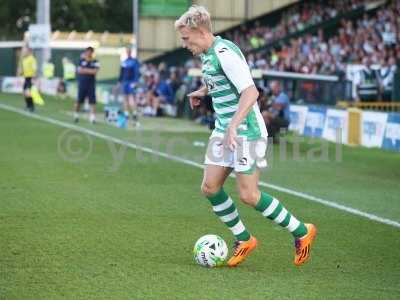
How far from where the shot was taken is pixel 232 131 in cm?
804

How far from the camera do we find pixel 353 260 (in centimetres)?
895

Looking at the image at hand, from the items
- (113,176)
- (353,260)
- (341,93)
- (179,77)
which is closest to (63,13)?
(179,77)

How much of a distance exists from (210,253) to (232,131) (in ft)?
3.59

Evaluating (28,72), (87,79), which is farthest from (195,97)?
(28,72)

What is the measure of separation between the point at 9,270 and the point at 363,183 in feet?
28.1

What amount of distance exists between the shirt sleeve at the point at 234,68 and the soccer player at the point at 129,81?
2014 centimetres

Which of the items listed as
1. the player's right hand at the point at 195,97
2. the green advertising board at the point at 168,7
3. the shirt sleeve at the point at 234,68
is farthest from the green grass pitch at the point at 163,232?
the green advertising board at the point at 168,7

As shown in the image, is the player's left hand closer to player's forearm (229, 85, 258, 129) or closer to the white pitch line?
player's forearm (229, 85, 258, 129)

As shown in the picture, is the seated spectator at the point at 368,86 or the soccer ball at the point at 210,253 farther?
the seated spectator at the point at 368,86

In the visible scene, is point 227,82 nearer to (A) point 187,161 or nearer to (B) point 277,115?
(A) point 187,161

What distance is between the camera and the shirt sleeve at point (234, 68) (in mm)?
8242

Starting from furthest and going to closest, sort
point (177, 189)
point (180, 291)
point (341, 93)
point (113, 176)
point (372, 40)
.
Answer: point (372, 40) → point (341, 93) → point (113, 176) → point (177, 189) → point (180, 291)

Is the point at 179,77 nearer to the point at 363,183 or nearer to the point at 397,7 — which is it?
the point at 397,7

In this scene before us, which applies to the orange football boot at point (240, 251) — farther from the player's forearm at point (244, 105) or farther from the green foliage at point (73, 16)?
the green foliage at point (73, 16)
